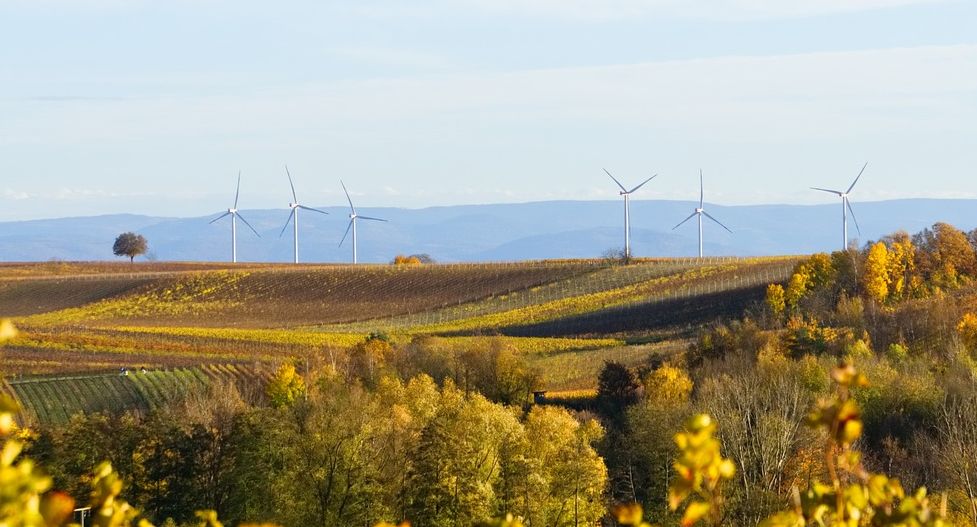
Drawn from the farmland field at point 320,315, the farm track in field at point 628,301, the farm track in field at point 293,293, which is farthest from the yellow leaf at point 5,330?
the farm track in field at point 293,293

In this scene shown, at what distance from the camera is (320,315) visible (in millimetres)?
161250

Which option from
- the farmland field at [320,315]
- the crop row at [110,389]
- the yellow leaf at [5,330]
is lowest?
the crop row at [110,389]

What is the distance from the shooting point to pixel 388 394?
257ft

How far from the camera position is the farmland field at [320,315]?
9812 cm

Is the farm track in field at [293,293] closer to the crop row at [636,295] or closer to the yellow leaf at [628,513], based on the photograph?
the crop row at [636,295]

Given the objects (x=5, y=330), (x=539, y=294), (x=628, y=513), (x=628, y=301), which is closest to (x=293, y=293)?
(x=539, y=294)

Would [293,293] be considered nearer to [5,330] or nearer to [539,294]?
[539,294]

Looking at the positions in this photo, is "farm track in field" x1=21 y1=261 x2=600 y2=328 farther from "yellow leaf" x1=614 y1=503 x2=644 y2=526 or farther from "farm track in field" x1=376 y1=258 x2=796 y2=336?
"yellow leaf" x1=614 y1=503 x2=644 y2=526

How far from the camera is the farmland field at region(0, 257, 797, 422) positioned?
98.1 metres

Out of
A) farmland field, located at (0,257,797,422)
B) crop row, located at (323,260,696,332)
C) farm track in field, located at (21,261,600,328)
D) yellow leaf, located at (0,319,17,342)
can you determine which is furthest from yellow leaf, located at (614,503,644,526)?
farm track in field, located at (21,261,600,328)

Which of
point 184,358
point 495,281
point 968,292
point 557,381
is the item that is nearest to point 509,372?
point 557,381

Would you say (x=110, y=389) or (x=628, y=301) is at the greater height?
(x=628, y=301)

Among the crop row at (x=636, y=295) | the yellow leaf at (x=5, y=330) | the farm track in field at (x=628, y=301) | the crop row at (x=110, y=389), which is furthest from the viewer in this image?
the crop row at (x=636, y=295)

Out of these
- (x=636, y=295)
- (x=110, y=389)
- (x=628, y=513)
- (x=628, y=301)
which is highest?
(x=628, y=513)
